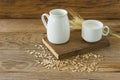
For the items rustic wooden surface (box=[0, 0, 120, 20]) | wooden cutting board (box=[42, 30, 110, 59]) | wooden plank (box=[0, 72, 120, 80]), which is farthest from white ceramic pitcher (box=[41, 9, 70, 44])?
rustic wooden surface (box=[0, 0, 120, 20])

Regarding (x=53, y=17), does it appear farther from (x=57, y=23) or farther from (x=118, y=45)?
(x=118, y=45)

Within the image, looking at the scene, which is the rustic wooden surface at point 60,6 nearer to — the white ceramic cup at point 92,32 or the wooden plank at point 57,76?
the white ceramic cup at point 92,32

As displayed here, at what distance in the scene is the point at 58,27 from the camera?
1079 millimetres

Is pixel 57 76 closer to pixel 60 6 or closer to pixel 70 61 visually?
pixel 70 61

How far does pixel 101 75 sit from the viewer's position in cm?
96

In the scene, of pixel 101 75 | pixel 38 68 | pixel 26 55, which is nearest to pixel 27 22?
pixel 26 55

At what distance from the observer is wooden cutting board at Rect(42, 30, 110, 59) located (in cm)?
107

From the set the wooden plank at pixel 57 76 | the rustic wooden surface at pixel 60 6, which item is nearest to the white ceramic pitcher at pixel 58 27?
the wooden plank at pixel 57 76

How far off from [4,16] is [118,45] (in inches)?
26.7

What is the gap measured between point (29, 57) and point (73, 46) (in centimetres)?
19

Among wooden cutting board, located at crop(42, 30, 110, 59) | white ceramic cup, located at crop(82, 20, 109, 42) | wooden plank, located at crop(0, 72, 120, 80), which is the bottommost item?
wooden plank, located at crop(0, 72, 120, 80)

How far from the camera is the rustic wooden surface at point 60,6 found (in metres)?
1.43

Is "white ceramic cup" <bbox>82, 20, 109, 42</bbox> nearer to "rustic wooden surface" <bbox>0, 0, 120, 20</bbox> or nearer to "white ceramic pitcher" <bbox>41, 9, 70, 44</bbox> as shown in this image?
"white ceramic pitcher" <bbox>41, 9, 70, 44</bbox>

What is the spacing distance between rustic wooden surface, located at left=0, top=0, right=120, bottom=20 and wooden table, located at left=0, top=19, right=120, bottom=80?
83 mm
